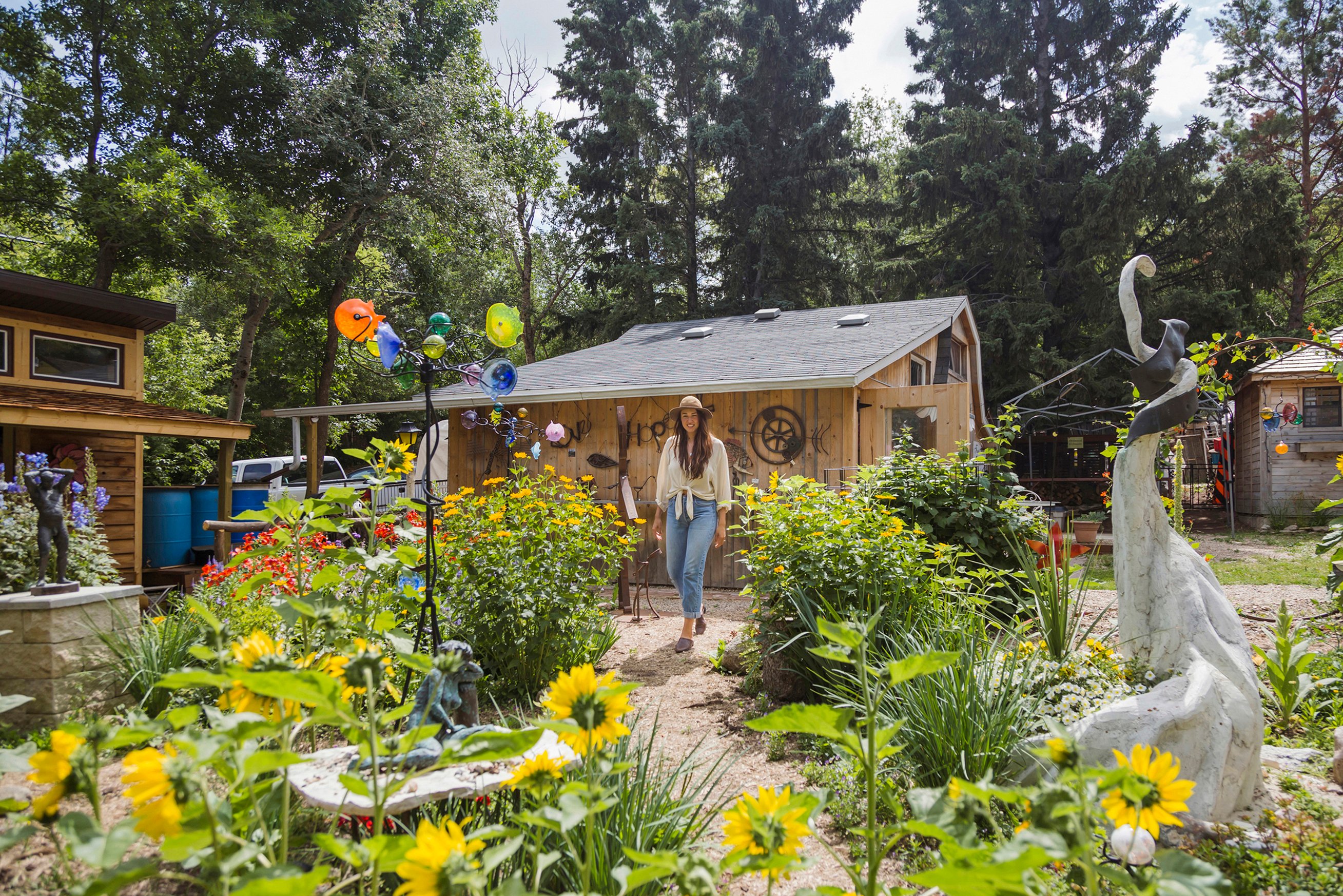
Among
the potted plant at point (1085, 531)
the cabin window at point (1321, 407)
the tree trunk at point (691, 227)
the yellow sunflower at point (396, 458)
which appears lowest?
the potted plant at point (1085, 531)

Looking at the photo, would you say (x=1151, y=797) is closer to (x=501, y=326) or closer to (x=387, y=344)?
(x=387, y=344)


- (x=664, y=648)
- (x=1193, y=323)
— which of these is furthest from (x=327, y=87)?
(x=1193, y=323)

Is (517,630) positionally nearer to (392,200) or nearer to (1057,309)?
(392,200)

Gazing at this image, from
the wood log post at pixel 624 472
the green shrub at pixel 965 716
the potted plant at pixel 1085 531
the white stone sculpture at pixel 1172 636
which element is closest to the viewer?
the white stone sculpture at pixel 1172 636

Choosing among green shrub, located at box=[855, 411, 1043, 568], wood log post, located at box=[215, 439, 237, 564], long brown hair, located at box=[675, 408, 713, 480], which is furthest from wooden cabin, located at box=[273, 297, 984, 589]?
long brown hair, located at box=[675, 408, 713, 480]

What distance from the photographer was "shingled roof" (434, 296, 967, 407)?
26.3 ft

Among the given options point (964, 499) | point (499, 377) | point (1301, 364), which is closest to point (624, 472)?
point (964, 499)

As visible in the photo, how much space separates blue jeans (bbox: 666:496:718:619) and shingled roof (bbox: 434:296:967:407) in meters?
2.88

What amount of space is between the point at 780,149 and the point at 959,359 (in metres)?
10.8

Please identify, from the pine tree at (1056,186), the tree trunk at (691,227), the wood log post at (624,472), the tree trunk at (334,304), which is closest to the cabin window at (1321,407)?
the pine tree at (1056,186)

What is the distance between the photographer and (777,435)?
Result: 845 centimetres

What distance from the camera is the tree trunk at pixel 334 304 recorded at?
15219 mm

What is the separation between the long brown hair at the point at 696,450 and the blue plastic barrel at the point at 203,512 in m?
7.11

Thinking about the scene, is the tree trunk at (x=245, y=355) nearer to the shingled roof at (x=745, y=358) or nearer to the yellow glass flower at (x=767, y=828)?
the shingled roof at (x=745, y=358)
